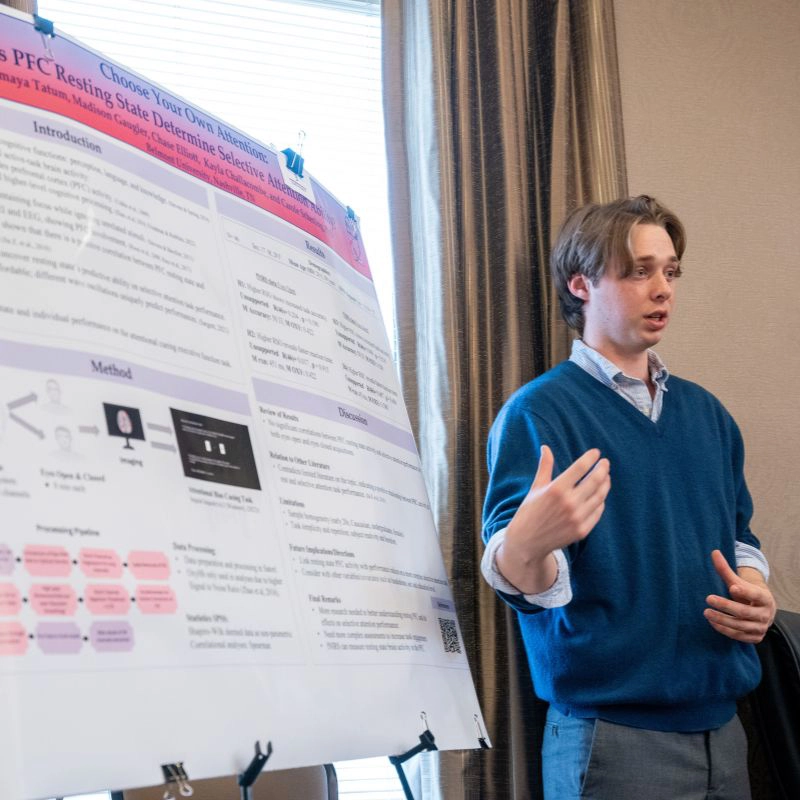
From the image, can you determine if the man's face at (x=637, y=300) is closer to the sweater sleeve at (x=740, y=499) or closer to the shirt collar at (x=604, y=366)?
the shirt collar at (x=604, y=366)

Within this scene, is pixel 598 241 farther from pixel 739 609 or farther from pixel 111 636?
pixel 111 636

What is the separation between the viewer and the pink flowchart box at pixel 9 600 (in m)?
0.92

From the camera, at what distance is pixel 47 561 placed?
3.16ft

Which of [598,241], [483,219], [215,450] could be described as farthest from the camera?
[483,219]

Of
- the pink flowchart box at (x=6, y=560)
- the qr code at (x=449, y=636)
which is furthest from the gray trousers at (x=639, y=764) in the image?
the pink flowchart box at (x=6, y=560)

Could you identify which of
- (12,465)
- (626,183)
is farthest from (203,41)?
(12,465)

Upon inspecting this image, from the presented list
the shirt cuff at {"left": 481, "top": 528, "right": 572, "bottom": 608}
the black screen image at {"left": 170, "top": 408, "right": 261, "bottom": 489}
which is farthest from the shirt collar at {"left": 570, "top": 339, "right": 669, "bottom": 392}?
the black screen image at {"left": 170, "top": 408, "right": 261, "bottom": 489}

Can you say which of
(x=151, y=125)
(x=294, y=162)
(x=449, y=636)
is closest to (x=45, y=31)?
(x=151, y=125)

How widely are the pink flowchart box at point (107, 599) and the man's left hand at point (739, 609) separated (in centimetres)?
100

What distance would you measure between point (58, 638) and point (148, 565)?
13cm

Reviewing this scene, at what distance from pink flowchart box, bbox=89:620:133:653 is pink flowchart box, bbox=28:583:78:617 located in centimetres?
3

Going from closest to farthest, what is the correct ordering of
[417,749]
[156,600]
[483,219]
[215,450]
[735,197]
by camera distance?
[156,600], [215,450], [417,749], [483,219], [735,197]

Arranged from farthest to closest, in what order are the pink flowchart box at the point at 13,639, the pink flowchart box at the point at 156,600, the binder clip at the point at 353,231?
the binder clip at the point at 353,231
the pink flowchart box at the point at 156,600
the pink flowchart box at the point at 13,639

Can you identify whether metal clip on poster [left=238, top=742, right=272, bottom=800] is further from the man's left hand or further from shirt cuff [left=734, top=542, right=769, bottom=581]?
shirt cuff [left=734, top=542, right=769, bottom=581]
